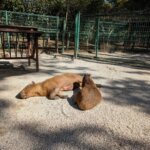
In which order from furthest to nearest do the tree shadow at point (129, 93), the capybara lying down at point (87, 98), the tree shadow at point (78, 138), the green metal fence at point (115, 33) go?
the green metal fence at point (115, 33), the tree shadow at point (129, 93), the capybara lying down at point (87, 98), the tree shadow at point (78, 138)

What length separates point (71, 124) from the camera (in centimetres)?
318

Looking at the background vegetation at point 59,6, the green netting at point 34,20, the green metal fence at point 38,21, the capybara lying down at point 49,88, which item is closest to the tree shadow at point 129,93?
the capybara lying down at point 49,88

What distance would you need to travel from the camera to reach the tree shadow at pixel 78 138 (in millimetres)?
2686

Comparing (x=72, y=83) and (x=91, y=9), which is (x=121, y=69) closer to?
(x=72, y=83)

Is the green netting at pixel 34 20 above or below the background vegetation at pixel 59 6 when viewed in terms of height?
below

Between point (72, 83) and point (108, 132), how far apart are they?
5.22ft

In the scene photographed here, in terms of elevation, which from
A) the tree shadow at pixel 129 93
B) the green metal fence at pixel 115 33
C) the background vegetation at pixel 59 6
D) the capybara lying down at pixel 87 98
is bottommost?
the tree shadow at pixel 129 93

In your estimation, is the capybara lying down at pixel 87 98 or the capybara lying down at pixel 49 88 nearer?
the capybara lying down at pixel 87 98

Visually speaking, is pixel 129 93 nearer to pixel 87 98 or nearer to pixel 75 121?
pixel 87 98

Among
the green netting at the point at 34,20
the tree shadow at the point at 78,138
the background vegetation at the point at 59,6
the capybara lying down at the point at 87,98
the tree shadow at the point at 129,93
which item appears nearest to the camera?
the tree shadow at the point at 78,138

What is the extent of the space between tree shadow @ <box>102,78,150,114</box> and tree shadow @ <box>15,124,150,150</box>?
0.93 meters

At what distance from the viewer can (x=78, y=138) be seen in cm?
284

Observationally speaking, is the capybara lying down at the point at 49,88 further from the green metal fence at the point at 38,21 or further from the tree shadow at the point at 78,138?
the green metal fence at the point at 38,21

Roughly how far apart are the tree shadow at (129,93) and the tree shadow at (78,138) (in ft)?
3.07
